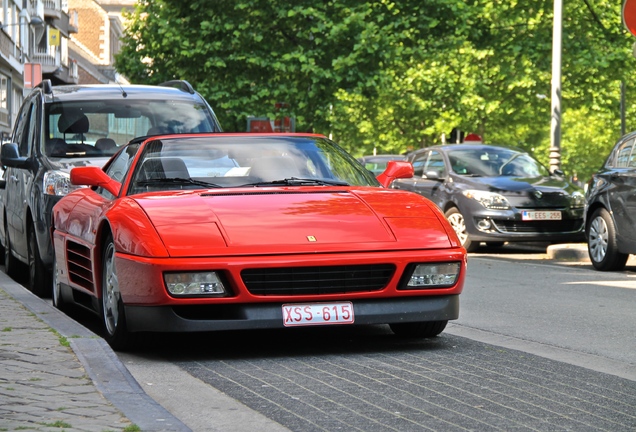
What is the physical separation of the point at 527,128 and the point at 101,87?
4870cm

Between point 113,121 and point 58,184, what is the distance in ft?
4.89

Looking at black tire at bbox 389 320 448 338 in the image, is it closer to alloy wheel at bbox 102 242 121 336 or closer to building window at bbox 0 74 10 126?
alloy wheel at bbox 102 242 121 336

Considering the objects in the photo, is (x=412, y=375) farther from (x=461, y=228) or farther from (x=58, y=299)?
(x=461, y=228)

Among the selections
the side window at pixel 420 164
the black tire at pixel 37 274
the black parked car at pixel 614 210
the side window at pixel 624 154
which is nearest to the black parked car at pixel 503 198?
the side window at pixel 420 164

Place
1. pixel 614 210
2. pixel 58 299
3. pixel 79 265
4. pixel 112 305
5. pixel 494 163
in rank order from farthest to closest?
1. pixel 494 163
2. pixel 614 210
3. pixel 58 299
4. pixel 79 265
5. pixel 112 305

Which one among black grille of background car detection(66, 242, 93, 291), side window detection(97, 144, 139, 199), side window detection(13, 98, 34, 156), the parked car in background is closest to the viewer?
black grille of background car detection(66, 242, 93, 291)

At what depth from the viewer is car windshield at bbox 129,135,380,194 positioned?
8.69m

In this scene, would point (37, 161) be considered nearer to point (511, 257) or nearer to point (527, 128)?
point (511, 257)

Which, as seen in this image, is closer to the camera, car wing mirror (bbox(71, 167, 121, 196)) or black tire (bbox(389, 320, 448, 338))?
black tire (bbox(389, 320, 448, 338))

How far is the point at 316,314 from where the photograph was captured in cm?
761

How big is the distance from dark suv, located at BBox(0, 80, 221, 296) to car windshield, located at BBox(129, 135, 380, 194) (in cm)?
328

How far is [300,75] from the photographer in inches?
1330

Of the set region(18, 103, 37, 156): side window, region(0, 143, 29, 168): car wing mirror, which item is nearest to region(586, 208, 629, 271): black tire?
region(18, 103, 37, 156): side window

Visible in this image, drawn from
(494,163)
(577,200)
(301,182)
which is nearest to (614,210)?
(577,200)
